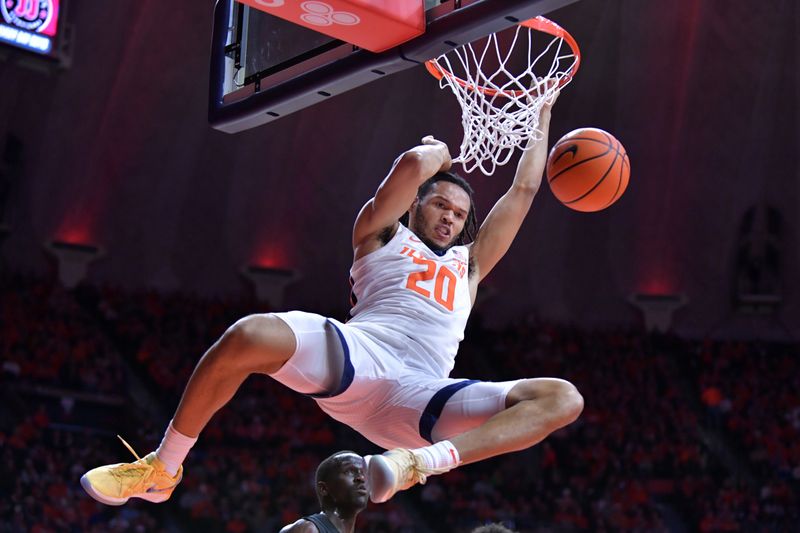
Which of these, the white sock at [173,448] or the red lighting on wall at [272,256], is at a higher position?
the red lighting on wall at [272,256]

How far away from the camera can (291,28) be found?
531 cm

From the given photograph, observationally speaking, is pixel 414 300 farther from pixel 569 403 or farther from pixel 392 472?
pixel 392 472

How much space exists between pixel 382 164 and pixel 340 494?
45.6 feet

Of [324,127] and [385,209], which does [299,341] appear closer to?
[385,209]

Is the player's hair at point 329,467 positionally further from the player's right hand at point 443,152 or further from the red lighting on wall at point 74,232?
the red lighting on wall at point 74,232

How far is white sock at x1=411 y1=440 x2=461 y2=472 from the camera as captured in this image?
3.73 metres

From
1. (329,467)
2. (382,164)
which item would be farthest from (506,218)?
(382,164)

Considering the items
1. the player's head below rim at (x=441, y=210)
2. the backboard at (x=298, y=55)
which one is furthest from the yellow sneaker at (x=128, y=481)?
the backboard at (x=298, y=55)

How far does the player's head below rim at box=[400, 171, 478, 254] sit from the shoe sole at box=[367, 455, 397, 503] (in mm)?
1385

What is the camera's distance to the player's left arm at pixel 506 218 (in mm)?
5129

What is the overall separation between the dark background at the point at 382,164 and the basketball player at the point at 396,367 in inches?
476

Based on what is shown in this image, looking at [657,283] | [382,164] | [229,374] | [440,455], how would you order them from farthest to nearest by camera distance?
1. [657,283]
2. [382,164]
3. [229,374]
4. [440,455]

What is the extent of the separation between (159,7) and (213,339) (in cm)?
513

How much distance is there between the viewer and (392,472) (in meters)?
3.57
